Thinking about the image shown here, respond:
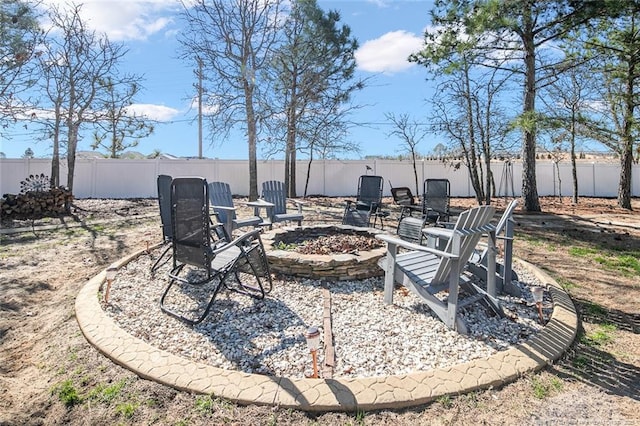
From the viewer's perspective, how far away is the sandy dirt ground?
1745mm

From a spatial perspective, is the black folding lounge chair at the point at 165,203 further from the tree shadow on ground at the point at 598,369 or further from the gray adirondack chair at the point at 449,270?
the tree shadow on ground at the point at 598,369

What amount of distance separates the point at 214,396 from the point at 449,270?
1.81 m

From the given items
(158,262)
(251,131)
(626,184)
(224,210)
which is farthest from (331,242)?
(626,184)

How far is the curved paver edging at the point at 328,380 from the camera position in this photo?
1804 millimetres

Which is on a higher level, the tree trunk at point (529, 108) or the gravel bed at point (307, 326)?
the tree trunk at point (529, 108)

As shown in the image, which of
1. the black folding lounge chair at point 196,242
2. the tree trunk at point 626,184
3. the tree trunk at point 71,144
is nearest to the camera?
the black folding lounge chair at point 196,242

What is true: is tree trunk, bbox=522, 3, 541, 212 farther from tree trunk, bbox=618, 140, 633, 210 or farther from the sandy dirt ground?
the sandy dirt ground

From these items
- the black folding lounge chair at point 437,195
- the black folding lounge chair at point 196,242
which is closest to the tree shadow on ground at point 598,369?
the black folding lounge chair at point 196,242

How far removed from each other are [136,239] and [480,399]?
5.40 meters

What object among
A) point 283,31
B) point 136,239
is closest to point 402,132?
point 283,31

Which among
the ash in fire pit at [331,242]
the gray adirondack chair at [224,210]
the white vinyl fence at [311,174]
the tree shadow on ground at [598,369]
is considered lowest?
the tree shadow on ground at [598,369]

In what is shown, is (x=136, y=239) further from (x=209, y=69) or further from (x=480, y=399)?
(x=209, y=69)

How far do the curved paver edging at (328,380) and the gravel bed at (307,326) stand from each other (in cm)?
12

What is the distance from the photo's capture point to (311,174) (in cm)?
1393
